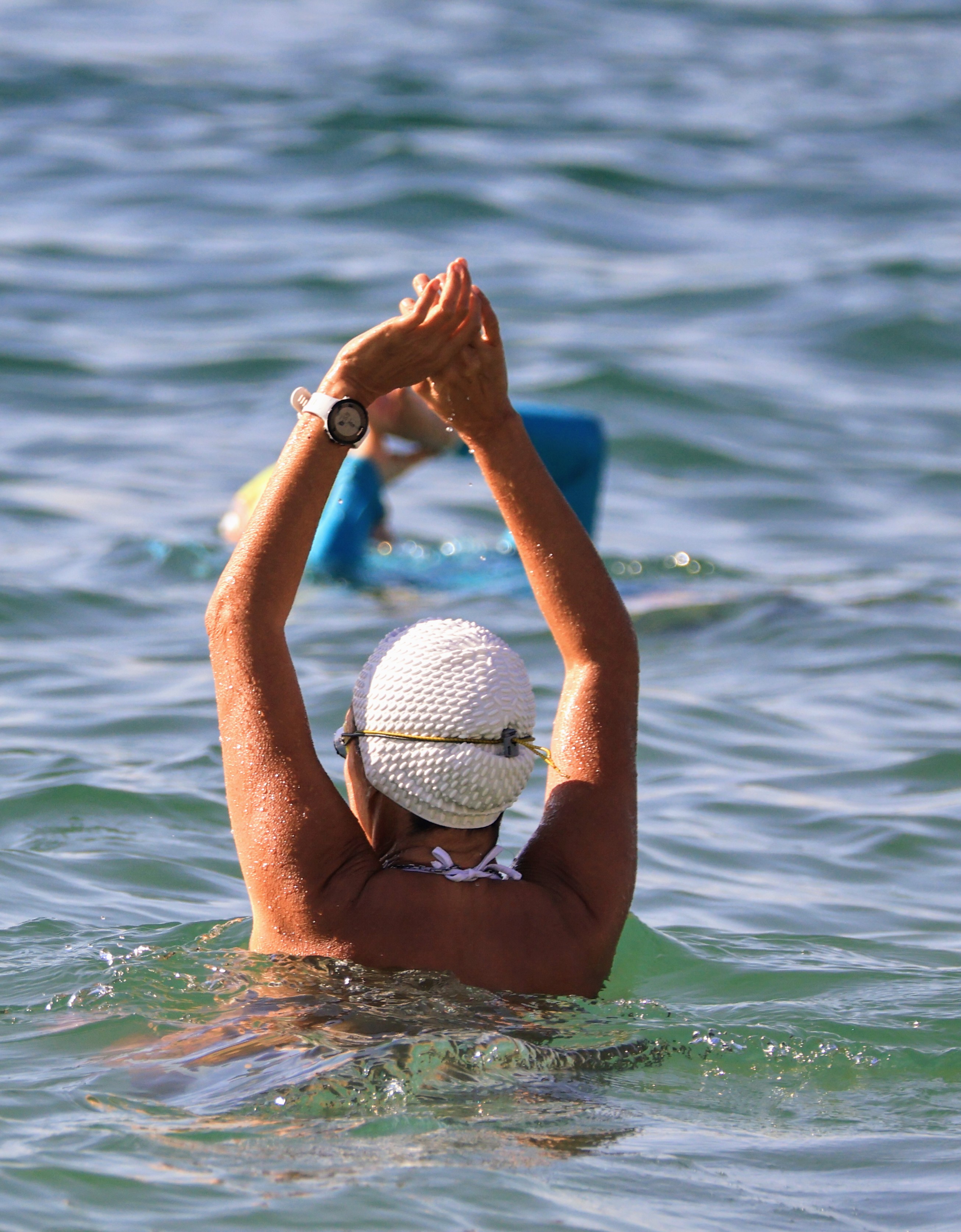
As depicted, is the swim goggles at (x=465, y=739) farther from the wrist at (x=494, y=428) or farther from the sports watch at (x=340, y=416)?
the wrist at (x=494, y=428)

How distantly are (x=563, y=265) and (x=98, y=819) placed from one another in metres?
11.4

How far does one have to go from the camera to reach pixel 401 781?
10.0 feet

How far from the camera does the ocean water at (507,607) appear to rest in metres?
2.96

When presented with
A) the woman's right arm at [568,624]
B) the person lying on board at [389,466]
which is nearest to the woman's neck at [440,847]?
the woman's right arm at [568,624]

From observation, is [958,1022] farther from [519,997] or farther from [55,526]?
[55,526]

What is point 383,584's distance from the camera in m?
8.66

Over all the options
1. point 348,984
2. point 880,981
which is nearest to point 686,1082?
point 348,984

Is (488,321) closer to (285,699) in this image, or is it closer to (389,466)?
(285,699)

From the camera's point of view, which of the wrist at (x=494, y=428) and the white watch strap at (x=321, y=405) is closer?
the white watch strap at (x=321, y=405)

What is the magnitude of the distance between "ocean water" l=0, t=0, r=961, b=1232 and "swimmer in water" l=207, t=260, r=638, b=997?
129 millimetres

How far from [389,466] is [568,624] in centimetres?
553

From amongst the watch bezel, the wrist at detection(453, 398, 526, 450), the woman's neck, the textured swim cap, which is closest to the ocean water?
the woman's neck

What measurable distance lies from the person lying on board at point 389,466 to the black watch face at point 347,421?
4.88m

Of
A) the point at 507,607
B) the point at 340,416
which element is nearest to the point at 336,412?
the point at 340,416
